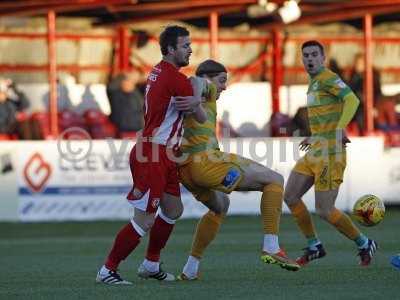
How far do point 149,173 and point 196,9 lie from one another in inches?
508

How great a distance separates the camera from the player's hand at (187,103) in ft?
32.7

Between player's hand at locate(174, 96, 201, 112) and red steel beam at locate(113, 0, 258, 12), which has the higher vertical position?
red steel beam at locate(113, 0, 258, 12)

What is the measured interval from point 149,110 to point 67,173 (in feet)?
28.9

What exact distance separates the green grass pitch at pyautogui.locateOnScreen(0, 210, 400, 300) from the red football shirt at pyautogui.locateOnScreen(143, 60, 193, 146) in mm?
1154

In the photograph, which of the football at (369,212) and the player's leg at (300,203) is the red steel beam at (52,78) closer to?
the player's leg at (300,203)

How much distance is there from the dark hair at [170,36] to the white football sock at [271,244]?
63.9 inches

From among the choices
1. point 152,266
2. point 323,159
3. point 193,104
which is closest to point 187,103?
point 193,104

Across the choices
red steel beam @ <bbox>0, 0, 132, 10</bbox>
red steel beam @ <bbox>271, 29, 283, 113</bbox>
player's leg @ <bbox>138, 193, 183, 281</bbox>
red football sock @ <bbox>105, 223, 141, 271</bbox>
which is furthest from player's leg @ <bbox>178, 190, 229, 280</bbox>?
red steel beam @ <bbox>271, 29, 283, 113</bbox>

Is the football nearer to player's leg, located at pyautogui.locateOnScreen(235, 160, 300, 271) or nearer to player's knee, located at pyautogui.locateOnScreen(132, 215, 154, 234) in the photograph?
player's leg, located at pyautogui.locateOnScreen(235, 160, 300, 271)

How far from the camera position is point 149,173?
1002 centimetres

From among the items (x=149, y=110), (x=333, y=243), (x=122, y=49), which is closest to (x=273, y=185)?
(x=149, y=110)

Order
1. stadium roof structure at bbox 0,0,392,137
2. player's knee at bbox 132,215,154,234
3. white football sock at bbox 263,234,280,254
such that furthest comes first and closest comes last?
stadium roof structure at bbox 0,0,392,137 < white football sock at bbox 263,234,280,254 < player's knee at bbox 132,215,154,234

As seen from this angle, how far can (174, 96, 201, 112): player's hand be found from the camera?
32.7ft

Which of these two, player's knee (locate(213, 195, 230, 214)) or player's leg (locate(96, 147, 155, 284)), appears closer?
player's leg (locate(96, 147, 155, 284))
